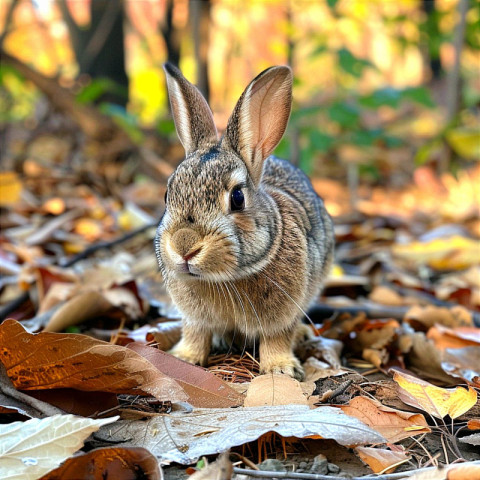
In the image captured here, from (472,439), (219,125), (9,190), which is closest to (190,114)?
(472,439)

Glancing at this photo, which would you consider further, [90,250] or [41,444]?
[90,250]

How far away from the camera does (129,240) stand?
563 cm

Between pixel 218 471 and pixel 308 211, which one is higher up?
pixel 308 211

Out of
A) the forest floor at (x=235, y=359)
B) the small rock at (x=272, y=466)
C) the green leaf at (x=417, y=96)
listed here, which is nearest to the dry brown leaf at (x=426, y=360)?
the forest floor at (x=235, y=359)

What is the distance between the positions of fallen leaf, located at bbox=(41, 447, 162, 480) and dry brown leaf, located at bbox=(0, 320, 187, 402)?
0.43 m

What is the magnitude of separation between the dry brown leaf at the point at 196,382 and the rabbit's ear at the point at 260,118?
958 mm

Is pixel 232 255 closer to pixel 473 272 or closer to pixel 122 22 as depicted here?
pixel 473 272

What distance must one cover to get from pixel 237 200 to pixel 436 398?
118 centimetres

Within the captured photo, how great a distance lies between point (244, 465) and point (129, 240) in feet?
12.5

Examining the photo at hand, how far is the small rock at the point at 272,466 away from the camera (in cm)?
199

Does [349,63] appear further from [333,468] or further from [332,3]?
[333,468]

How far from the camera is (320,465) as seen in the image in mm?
2066

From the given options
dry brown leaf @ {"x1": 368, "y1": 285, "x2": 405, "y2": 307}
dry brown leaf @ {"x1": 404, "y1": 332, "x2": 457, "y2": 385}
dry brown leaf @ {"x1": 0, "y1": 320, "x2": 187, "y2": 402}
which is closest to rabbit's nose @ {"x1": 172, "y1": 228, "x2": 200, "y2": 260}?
dry brown leaf @ {"x1": 0, "y1": 320, "x2": 187, "y2": 402}

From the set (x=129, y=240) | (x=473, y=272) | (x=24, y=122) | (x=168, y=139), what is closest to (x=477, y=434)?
(x=473, y=272)
